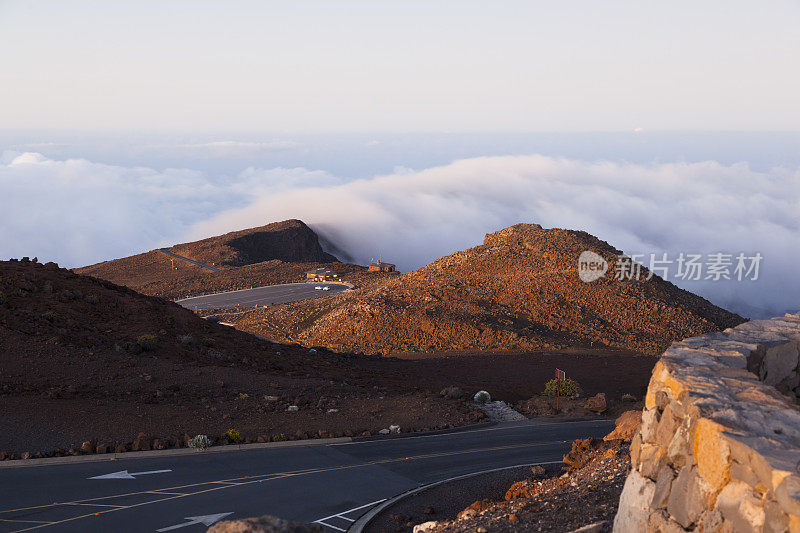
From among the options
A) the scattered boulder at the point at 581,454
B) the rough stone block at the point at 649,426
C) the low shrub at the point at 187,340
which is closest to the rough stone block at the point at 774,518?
the rough stone block at the point at 649,426

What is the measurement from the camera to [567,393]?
1096 inches

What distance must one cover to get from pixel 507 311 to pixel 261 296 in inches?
1070

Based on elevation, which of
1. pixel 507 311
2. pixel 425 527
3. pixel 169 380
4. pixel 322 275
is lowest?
Result: pixel 425 527

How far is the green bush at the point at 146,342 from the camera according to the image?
25.4 m

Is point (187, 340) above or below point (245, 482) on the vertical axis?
above

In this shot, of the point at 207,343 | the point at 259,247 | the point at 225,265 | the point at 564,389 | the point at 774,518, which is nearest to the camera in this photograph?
the point at 774,518

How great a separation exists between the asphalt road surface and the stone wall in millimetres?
52096

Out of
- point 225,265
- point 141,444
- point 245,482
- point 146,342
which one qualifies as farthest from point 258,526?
point 225,265

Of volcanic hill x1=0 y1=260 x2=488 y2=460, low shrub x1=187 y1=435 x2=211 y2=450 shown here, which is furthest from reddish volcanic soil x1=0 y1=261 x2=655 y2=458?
low shrub x1=187 y1=435 x2=211 y2=450

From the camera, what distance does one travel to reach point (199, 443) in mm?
18656

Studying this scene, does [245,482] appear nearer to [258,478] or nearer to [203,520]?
[258,478]

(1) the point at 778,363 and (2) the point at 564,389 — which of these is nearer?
(1) the point at 778,363

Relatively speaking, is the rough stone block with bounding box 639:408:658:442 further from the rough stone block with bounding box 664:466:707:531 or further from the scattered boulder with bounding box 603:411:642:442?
the scattered boulder with bounding box 603:411:642:442

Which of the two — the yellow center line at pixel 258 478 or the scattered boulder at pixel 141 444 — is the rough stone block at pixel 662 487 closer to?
the yellow center line at pixel 258 478
